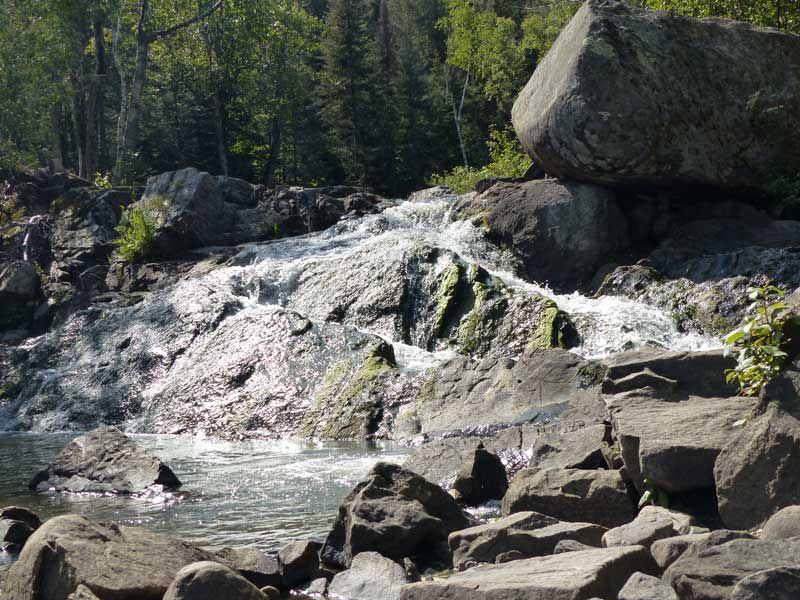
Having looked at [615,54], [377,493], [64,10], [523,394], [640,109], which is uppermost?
[64,10]

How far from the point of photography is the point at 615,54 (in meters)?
17.2

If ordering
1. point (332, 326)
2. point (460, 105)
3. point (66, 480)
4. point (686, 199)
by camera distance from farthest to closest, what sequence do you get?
point (460, 105), point (686, 199), point (332, 326), point (66, 480)

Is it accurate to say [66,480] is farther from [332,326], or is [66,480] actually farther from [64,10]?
[64,10]

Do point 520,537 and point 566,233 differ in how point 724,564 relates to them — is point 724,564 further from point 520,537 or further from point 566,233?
point 566,233

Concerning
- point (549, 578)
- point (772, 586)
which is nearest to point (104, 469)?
point (549, 578)

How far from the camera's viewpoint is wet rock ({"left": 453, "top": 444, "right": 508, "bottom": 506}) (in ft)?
26.6

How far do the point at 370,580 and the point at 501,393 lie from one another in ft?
19.9

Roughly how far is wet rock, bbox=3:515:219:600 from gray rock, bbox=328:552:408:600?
1.03 metres

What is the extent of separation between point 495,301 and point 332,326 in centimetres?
286

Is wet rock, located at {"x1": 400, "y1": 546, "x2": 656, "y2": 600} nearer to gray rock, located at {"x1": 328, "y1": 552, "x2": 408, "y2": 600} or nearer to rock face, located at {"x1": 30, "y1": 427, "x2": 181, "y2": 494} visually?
gray rock, located at {"x1": 328, "y1": 552, "x2": 408, "y2": 600}

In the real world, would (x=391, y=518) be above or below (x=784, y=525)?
below

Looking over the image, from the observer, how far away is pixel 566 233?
1827 cm

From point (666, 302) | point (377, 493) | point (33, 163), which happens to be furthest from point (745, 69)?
point (33, 163)

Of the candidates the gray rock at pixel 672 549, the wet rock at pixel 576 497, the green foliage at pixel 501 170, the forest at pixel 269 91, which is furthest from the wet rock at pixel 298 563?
the forest at pixel 269 91
